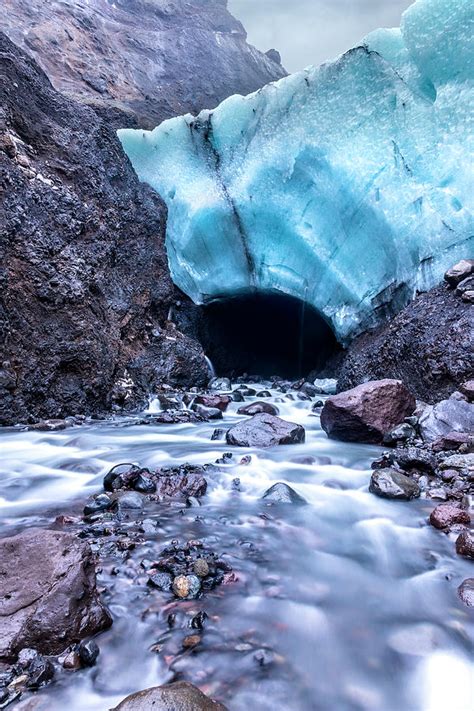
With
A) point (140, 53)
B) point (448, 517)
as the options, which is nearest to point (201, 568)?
point (448, 517)

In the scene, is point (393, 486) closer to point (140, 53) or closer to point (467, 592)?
point (467, 592)

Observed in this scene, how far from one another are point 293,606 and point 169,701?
2.48ft

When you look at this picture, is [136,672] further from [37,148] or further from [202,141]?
[202,141]

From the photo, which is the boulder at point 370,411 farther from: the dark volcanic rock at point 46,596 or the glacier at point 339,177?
the dark volcanic rock at point 46,596

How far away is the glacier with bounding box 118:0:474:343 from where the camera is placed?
5707 millimetres

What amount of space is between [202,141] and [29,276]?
4.38 meters

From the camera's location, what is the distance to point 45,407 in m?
4.78

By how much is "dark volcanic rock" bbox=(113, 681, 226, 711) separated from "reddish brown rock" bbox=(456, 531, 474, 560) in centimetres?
138

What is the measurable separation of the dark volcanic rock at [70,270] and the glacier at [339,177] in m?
1.40

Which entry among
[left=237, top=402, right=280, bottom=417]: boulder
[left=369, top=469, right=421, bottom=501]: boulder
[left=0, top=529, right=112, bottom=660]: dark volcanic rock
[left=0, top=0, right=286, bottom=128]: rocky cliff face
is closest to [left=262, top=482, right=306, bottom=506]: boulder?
[left=369, top=469, right=421, bottom=501]: boulder

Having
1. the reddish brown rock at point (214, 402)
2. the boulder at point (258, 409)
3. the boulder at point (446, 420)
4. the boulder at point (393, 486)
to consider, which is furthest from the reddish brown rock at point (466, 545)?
the reddish brown rock at point (214, 402)

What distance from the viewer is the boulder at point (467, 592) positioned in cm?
172

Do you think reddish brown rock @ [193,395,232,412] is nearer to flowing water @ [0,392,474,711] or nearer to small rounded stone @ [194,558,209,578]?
flowing water @ [0,392,474,711]

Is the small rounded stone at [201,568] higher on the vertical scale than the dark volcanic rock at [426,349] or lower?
lower
